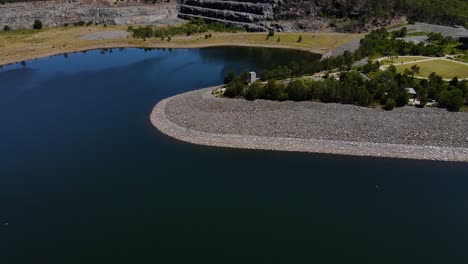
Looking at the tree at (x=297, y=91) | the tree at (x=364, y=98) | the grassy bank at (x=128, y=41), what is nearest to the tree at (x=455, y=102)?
the tree at (x=364, y=98)

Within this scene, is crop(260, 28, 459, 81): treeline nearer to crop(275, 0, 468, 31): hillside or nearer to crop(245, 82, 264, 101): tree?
crop(245, 82, 264, 101): tree

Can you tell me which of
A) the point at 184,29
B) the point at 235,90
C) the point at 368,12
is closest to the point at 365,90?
the point at 235,90

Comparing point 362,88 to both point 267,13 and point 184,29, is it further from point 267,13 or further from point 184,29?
point 267,13

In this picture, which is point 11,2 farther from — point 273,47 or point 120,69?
point 273,47

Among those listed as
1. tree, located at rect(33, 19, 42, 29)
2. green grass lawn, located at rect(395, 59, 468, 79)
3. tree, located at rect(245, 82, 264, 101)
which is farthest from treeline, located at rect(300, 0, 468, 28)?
tree, located at rect(33, 19, 42, 29)

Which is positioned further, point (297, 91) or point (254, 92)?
point (254, 92)
